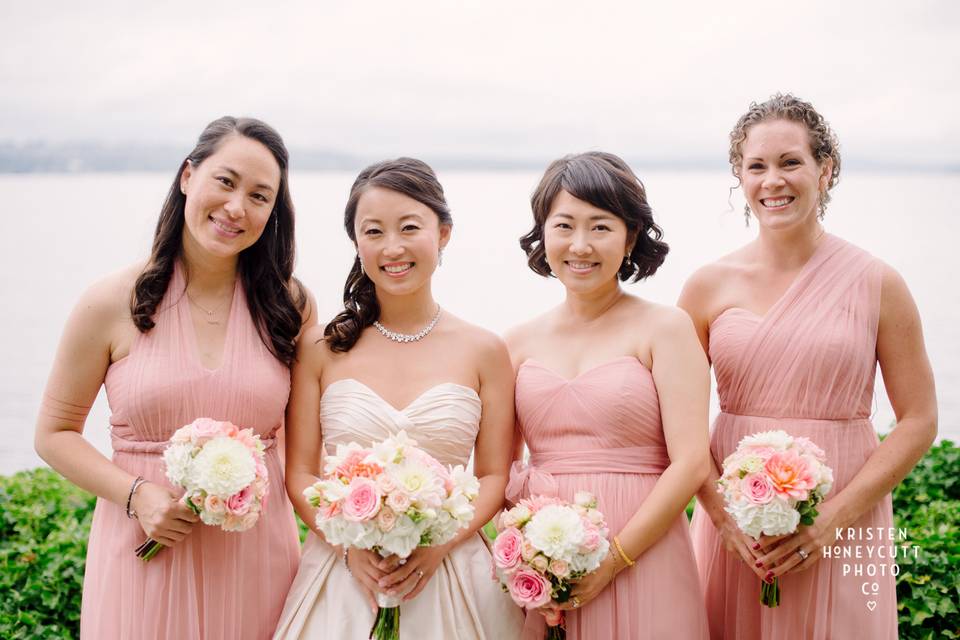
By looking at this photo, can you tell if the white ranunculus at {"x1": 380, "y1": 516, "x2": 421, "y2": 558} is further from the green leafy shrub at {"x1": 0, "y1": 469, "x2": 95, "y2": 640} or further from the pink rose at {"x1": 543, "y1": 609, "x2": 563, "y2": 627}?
the green leafy shrub at {"x1": 0, "y1": 469, "x2": 95, "y2": 640}

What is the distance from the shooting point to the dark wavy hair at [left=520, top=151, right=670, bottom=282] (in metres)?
3.79

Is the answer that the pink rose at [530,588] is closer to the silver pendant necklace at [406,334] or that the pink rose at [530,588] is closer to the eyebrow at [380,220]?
the silver pendant necklace at [406,334]

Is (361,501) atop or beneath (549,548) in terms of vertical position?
atop

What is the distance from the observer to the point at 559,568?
324 centimetres

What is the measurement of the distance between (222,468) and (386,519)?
659 millimetres

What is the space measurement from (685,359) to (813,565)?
1.08m

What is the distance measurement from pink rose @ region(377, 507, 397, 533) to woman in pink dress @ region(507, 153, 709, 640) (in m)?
0.86

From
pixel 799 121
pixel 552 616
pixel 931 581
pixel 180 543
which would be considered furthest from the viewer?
pixel 931 581

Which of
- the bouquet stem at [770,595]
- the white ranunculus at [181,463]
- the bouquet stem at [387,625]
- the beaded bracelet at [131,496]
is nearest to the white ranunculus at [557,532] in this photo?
the bouquet stem at [387,625]

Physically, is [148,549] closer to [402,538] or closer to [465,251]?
[402,538]

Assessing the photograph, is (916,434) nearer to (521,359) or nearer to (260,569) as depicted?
(521,359)

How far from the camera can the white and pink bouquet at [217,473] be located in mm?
3172

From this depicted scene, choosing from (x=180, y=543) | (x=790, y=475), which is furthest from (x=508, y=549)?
(x=180, y=543)

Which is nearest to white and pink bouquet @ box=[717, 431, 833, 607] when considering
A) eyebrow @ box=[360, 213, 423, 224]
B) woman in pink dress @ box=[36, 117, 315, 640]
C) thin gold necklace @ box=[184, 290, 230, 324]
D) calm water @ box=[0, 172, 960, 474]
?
eyebrow @ box=[360, 213, 423, 224]
